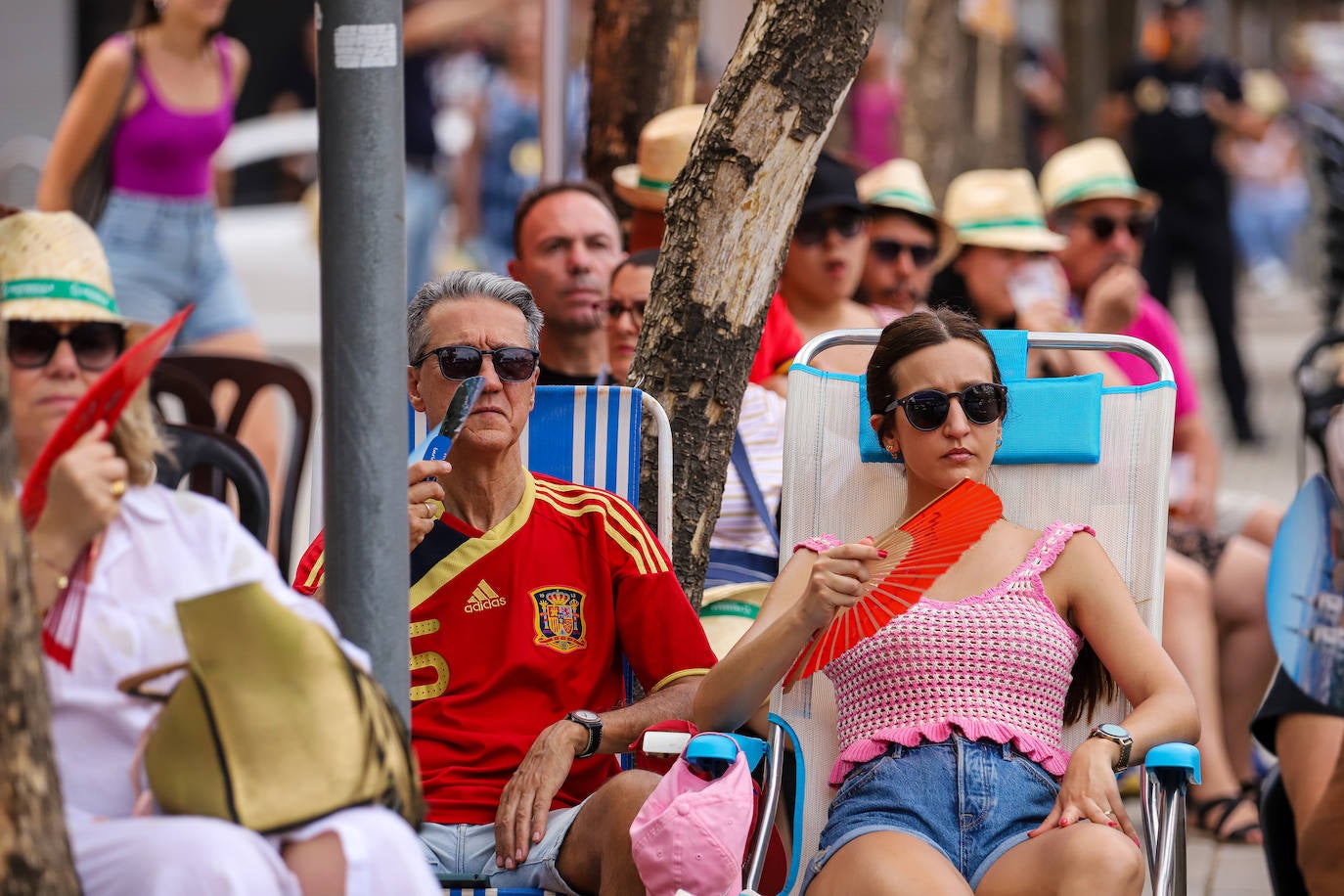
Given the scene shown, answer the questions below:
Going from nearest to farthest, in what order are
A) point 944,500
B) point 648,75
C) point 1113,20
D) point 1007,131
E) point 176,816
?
1. point 176,816
2. point 944,500
3. point 648,75
4. point 1007,131
5. point 1113,20

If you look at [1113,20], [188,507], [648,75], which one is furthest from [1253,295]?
[188,507]

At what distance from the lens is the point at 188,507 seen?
2.74 metres

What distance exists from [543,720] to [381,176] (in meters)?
1.30

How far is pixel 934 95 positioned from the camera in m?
10.8

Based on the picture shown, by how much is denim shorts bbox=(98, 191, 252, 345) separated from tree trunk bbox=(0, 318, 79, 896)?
4.37m

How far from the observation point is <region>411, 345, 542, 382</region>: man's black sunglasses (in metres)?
3.73

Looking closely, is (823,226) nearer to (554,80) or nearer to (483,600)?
(554,80)

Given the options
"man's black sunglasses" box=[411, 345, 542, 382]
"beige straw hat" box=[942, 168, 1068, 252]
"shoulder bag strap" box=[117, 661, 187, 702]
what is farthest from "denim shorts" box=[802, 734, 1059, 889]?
"beige straw hat" box=[942, 168, 1068, 252]

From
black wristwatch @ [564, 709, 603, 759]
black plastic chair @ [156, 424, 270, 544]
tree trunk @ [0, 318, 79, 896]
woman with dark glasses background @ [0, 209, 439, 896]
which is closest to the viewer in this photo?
tree trunk @ [0, 318, 79, 896]

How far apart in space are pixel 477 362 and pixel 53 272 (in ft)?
3.28

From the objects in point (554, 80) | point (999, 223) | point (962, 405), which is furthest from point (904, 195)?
point (962, 405)

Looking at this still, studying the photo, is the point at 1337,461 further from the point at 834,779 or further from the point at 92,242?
the point at 92,242

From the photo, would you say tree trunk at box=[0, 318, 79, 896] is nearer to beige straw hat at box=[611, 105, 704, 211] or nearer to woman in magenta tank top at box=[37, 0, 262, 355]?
beige straw hat at box=[611, 105, 704, 211]

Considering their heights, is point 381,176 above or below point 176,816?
above
